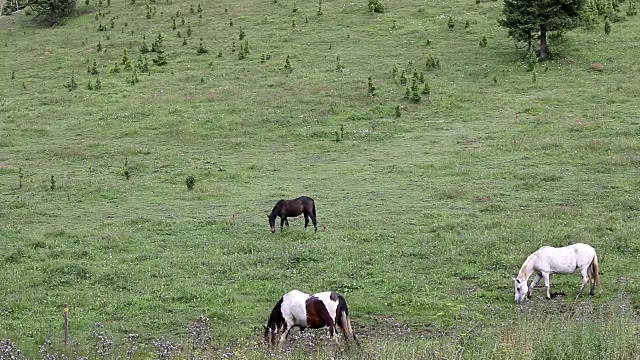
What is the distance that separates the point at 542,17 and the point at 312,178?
17715 millimetres

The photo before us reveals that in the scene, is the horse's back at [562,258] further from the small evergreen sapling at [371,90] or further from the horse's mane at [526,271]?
the small evergreen sapling at [371,90]

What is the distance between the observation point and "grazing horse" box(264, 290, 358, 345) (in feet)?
40.2

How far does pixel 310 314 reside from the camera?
1245 centimetres

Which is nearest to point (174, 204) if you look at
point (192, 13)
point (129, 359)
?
point (129, 359)

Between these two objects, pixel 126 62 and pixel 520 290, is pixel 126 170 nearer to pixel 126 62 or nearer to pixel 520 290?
pixel 126 62

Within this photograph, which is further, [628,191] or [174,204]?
[174,204]

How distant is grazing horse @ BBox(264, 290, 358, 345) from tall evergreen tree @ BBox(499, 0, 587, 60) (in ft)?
100

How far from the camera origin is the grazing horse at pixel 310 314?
12242 millimetres

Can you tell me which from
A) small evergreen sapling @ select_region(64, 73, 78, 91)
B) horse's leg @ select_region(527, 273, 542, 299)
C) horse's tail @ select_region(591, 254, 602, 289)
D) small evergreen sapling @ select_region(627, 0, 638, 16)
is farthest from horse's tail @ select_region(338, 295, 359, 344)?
small evergreen sapling @ select_region(627, 0, 638, 16)

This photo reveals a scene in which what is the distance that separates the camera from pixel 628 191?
24.3 metres

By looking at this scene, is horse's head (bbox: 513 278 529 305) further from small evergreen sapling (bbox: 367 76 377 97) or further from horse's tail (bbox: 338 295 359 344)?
small evergreen sapling (bbox: 367 76 377 97)

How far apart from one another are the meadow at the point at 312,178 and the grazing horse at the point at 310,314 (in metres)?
0.38

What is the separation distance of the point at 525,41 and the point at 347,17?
1308 centimetres

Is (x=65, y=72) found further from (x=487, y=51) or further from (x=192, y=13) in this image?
(x=487, y=51)
